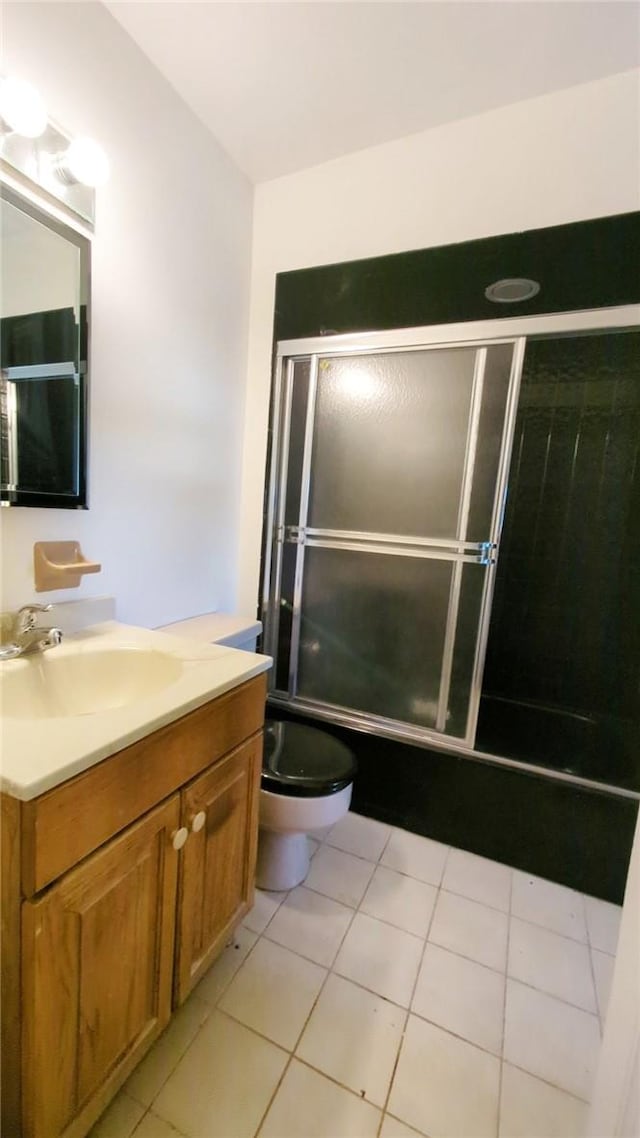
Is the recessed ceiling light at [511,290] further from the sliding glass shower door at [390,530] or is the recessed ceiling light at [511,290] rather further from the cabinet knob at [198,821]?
the cabinet knob at [198,821]

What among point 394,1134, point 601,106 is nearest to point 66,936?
point 394,1134

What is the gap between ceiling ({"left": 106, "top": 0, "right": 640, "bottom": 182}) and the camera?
3.73 feet

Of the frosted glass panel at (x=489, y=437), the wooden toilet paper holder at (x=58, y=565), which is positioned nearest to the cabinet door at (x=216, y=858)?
the wooden toilet paper holder at (x=58, y=565)

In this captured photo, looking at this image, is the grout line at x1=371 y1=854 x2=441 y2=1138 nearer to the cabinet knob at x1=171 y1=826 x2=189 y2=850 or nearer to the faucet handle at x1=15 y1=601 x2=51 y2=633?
the cabinet knob at x1=171 y1=826 x2=189 y2=850

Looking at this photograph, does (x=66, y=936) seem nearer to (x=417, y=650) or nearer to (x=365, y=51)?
(x=417, y=650)

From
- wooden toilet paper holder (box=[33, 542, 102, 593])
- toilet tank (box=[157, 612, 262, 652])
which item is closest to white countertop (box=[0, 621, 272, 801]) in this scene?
wooden toilet paper holder (box=[33, 542, 102, 593])

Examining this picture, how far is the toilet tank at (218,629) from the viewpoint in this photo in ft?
4.97

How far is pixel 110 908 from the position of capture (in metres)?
0.74

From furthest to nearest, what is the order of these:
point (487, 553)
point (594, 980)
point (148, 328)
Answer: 1. point (487, 553)
2. point (148, 328)
3. point (594, 980)

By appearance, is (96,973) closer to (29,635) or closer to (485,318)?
(29,635)

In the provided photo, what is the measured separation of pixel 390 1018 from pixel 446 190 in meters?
2.44

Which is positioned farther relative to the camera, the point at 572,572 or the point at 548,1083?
the point at 572,572

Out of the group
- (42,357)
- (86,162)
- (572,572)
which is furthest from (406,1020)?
(86,162)

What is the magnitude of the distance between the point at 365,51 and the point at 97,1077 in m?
2.44
